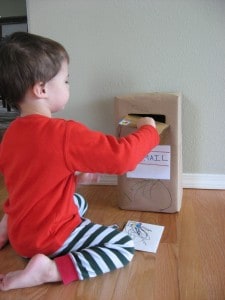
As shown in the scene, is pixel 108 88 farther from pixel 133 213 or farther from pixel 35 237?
pixel 35 237

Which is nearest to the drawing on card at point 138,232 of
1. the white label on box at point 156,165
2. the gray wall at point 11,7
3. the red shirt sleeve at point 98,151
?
the white label on box at point 156,165

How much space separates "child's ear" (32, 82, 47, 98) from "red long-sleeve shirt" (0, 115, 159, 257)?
53mm

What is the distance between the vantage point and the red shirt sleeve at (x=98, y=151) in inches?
29.3

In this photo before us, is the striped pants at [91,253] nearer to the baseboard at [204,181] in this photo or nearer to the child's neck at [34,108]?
the child's neck at [34,108]

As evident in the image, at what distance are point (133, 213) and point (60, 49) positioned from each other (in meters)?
0.58

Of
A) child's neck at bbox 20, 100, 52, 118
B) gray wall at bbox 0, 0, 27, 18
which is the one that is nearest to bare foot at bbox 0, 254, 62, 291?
child's neck at bbox 20, 100, 52, 118

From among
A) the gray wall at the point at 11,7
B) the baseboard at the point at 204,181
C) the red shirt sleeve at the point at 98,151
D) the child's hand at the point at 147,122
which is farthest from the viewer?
the gray wall at the point at 11,7

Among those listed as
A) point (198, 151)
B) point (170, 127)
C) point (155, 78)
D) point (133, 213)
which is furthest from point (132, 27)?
point (133, 213)

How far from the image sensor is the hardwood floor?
29.9 inches

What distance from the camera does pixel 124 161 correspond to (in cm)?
78

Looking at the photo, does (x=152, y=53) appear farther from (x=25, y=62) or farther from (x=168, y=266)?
(x=168, y=266)

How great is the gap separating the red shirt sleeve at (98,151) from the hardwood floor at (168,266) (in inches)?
10.4

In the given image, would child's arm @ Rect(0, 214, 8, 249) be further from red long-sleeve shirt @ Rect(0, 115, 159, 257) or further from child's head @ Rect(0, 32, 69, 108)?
child's head @ Rect(0, 32, 69, 108)

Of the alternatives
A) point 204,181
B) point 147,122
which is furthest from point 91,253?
point 204,181
